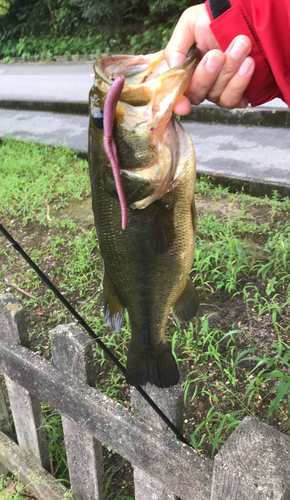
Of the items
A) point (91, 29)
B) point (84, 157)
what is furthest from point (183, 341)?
point (91, 29)

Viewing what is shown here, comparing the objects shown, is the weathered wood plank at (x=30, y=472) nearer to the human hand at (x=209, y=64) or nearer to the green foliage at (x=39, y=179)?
the human hand at (x=209, y=64)

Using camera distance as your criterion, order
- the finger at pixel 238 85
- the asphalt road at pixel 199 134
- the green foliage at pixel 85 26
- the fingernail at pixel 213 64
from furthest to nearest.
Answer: the green foliage at pixel 85 26 → the asphalt road at pixel 199 134 → the finger at pixel 238 85 → the fingernail at pixel 213 64

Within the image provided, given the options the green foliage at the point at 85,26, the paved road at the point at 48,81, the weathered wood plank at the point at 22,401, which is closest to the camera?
the weathered wood plank at the point at 22,401

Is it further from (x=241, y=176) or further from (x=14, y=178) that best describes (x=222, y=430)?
(x=14, y=178)

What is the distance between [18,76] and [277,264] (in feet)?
44.6

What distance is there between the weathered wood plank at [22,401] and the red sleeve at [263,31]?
1484 millimetres

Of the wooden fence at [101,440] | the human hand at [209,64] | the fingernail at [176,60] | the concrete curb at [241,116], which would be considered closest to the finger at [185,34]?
the human hand at [209,64]

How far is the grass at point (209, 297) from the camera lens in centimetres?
231

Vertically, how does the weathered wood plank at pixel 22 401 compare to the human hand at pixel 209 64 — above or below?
below

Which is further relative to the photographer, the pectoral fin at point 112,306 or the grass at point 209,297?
the grass at point 209,297

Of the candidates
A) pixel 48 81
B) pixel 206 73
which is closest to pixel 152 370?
pixel 206 73

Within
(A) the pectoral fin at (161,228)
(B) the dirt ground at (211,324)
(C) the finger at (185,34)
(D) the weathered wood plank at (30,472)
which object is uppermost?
(C) the finger at (185,34)

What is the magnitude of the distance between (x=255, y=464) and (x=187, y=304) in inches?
20.6

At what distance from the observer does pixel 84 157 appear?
19.9 ft
